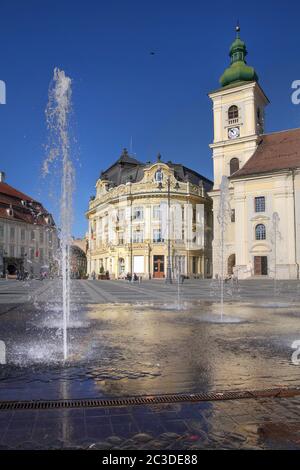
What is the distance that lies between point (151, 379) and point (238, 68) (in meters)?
54.6

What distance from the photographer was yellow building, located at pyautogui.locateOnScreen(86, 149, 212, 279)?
64.4 meters

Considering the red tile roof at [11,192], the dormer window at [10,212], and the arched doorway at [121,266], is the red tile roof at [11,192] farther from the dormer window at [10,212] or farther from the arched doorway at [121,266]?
the arched doorway at [121,266]

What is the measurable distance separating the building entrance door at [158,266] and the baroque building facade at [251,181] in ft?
43.6

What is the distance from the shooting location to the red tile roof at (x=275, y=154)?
4547 cm

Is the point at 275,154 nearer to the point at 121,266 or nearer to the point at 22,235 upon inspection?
the point at 121,266

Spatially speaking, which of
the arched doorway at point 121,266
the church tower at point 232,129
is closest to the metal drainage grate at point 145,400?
the church tower at point 232,129

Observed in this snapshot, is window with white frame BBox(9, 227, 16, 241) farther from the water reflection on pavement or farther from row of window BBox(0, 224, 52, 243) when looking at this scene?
the water reflection on pavement

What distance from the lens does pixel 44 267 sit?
8038cm

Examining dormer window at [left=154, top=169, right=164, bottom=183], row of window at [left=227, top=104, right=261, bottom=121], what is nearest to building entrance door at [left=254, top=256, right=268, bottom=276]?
row of window at [left=227, top=104, right=261, bottom=121]

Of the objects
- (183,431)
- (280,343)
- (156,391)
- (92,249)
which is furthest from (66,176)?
(92,249)

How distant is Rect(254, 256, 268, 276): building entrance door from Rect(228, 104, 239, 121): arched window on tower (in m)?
17.9

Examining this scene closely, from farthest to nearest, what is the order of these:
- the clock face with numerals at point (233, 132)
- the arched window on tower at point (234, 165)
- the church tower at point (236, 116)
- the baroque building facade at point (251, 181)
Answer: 1. the clock face with numerals at point (233, 132)
2. the arched window on tower at point (234, 165)
3. the church tower at point (236, 116)
4. the baroque building facade at point (251, 181)
